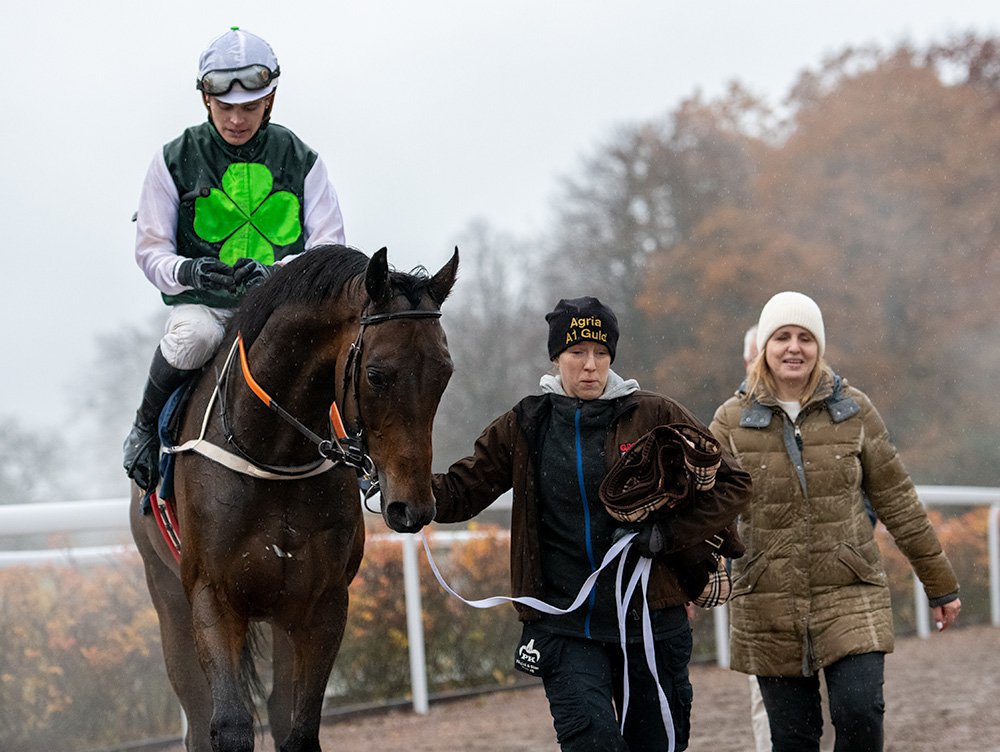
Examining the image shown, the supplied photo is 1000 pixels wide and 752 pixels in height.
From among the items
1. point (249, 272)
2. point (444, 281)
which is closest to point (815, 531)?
point (444, 281)

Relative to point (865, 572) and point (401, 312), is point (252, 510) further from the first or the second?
point (865, 572)

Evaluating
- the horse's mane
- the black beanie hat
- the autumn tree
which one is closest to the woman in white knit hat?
the black beanie hat

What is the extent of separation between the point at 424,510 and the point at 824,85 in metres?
16.1

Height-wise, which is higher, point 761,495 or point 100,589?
point 761,495

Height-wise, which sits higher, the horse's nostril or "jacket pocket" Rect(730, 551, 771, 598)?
the horse's nostril

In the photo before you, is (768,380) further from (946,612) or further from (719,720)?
(719,720)

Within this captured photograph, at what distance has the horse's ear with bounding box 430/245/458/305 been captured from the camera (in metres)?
3.46

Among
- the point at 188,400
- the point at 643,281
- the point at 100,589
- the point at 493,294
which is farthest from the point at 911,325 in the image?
→ the point at 188,400

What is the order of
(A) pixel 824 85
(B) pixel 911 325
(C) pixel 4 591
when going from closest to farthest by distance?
1. (C) pixel 4 591
2. (B) pixel 911 325
3. (A) pixel 824 85

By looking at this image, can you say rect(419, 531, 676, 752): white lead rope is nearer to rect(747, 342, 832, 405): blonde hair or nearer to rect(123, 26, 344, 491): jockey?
rect(747, 342, 832, 405): blonde hair

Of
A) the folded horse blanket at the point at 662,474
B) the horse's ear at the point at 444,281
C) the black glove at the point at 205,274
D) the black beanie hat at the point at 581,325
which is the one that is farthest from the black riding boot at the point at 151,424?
the folded horse blanket at the point at 662,474

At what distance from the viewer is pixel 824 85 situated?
59.2ft

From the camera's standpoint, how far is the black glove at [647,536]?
3604mm

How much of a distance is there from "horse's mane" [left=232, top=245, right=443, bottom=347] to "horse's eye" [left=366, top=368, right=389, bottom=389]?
0.81ft
